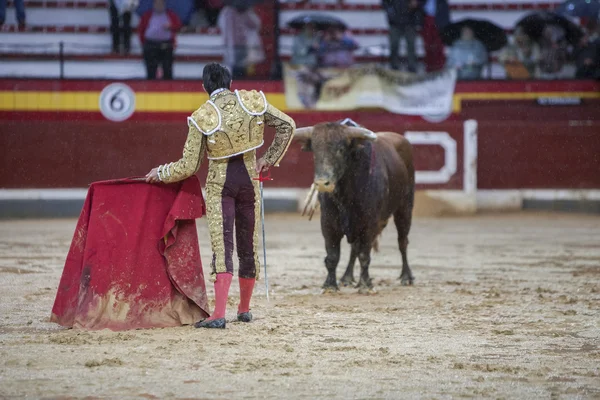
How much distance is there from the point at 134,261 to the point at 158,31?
27.7 ft

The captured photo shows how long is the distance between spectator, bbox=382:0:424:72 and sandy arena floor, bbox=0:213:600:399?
555 cm

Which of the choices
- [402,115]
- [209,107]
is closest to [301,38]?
[402,115]

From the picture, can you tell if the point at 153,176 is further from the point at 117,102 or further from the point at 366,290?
the point at 117,102

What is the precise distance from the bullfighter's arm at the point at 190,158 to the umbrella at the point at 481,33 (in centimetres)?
911

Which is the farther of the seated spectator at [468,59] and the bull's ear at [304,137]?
the seated spectator at [468,59]

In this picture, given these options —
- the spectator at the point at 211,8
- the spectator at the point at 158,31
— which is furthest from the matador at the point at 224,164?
the spectator at the point at 211,8

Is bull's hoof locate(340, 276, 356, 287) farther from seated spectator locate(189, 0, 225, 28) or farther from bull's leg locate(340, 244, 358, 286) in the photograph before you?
seated spectator locate(189, 0, 225, 28)

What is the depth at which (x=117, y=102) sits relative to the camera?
14.3m

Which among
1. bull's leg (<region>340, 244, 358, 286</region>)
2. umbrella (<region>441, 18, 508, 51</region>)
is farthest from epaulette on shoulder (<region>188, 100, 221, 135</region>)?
umbrella (<region>441, 18, 508, 51</region>)

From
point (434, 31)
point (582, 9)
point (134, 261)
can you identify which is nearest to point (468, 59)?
point (434, 31)

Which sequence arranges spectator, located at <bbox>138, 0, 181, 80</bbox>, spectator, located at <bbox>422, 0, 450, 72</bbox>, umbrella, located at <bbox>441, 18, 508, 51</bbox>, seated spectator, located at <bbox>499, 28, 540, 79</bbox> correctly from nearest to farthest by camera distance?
spectator, located at <bbox>138, 0, 181, 80</bbox> < umbrella, located at <bbox>441, 18, 508, 51</bbox> < spectator, located at <bbox>422, 0, 450, 72</bbox> < seated spectator, located at <bbox>499, 28, 540, 79</bbox>

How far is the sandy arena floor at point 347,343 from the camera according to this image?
168 inches

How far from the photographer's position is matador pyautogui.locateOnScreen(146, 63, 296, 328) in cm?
554

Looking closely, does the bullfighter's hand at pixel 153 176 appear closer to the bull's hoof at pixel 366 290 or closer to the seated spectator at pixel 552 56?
the bull's hoof at pixel 366 290
